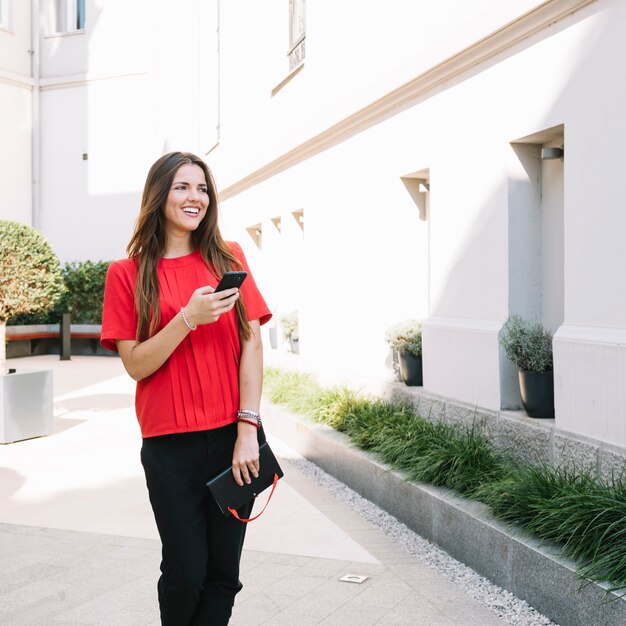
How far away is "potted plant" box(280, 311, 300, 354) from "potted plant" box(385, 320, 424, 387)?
169 inches

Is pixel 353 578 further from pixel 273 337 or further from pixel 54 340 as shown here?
pixel 54 340

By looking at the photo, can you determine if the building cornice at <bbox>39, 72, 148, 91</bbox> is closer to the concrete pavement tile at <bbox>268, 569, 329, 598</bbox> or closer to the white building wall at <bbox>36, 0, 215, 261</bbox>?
the white building wall at <bbox>36, 0, 215, 261</bbox>

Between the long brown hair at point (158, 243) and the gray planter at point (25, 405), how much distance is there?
6.47 m

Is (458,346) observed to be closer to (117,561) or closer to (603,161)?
(603,161)

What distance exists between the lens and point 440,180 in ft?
24.3

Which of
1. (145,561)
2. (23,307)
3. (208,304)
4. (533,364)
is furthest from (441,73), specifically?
(208,304)

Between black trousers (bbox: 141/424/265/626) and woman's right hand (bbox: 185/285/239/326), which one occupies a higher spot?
woman's right hand (bbox: 185/285/239/326)

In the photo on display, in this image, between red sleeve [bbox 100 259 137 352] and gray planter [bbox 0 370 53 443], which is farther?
gray planter [bbox 0 370 53 443]

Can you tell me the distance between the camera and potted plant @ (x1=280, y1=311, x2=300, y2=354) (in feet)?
41.3

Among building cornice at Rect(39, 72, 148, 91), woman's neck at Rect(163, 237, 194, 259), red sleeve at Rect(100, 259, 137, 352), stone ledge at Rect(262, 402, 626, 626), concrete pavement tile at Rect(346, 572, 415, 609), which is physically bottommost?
concrete pavement tile at Rect(346, 572, 415, 609)

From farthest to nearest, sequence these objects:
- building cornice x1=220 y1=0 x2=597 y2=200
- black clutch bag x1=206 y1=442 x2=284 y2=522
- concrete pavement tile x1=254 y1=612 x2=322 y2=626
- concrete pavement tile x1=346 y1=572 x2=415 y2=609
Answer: building cornice x1=220 y1=0 x2=597 y2=200, concrete pavement tile x1=346 y1=572 x2=415 y2=609, concrete pavement tile x1=254 y1=612 x2=322 y2=626, black clutch bag x1=206 y1=442 x2=284 y2=522

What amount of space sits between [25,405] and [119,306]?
272 inches

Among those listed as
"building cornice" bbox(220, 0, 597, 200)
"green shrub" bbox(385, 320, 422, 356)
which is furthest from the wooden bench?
"green shrub" bbox(385, 320, 422, 356)

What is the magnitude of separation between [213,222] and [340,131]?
737 centimetres
